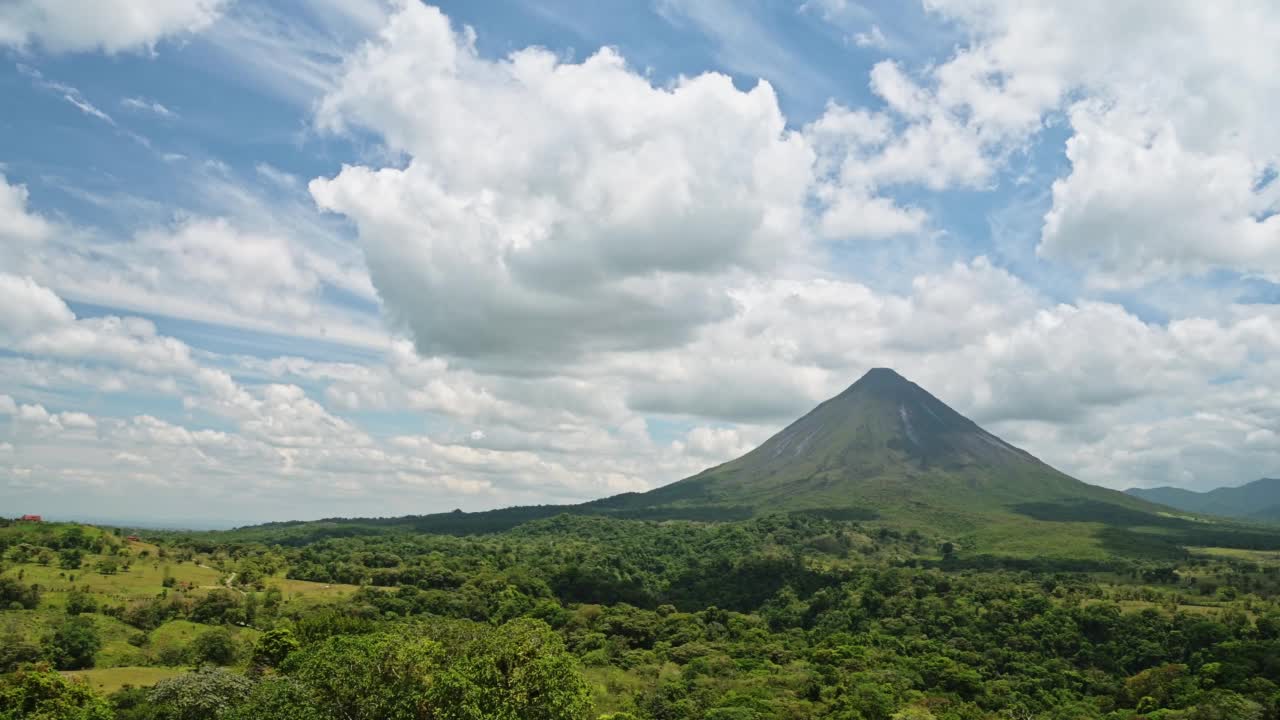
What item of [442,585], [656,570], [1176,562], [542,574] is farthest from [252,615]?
[1176,562]

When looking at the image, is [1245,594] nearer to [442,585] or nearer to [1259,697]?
[1259,697]

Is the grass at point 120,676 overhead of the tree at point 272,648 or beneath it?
beneath

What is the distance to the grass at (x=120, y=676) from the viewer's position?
63.9 meters

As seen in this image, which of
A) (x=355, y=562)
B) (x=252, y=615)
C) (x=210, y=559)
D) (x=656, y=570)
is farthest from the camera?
→ (x=656, y=570)

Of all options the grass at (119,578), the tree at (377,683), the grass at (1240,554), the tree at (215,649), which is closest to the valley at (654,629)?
the tree at (377,683)

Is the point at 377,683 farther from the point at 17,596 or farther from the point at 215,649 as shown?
the point at 17,596

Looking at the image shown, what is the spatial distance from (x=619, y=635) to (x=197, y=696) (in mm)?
63275

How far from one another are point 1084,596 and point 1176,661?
24732 mm

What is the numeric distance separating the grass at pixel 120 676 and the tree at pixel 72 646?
158cm

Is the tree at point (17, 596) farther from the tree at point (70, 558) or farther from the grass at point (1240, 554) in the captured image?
the grass at point (1240, 554)

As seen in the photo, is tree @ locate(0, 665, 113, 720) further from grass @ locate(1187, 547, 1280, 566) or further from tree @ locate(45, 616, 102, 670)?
grass @ locate(1187, 547, 1280, 566)

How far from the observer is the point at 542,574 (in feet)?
456

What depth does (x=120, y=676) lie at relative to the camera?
68.8 meters

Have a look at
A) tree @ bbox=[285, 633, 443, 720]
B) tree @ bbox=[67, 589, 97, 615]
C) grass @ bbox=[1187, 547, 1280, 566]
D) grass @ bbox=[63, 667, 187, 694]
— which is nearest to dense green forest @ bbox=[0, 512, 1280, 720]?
tree @ bbox=[285, 633, 443, 720]
